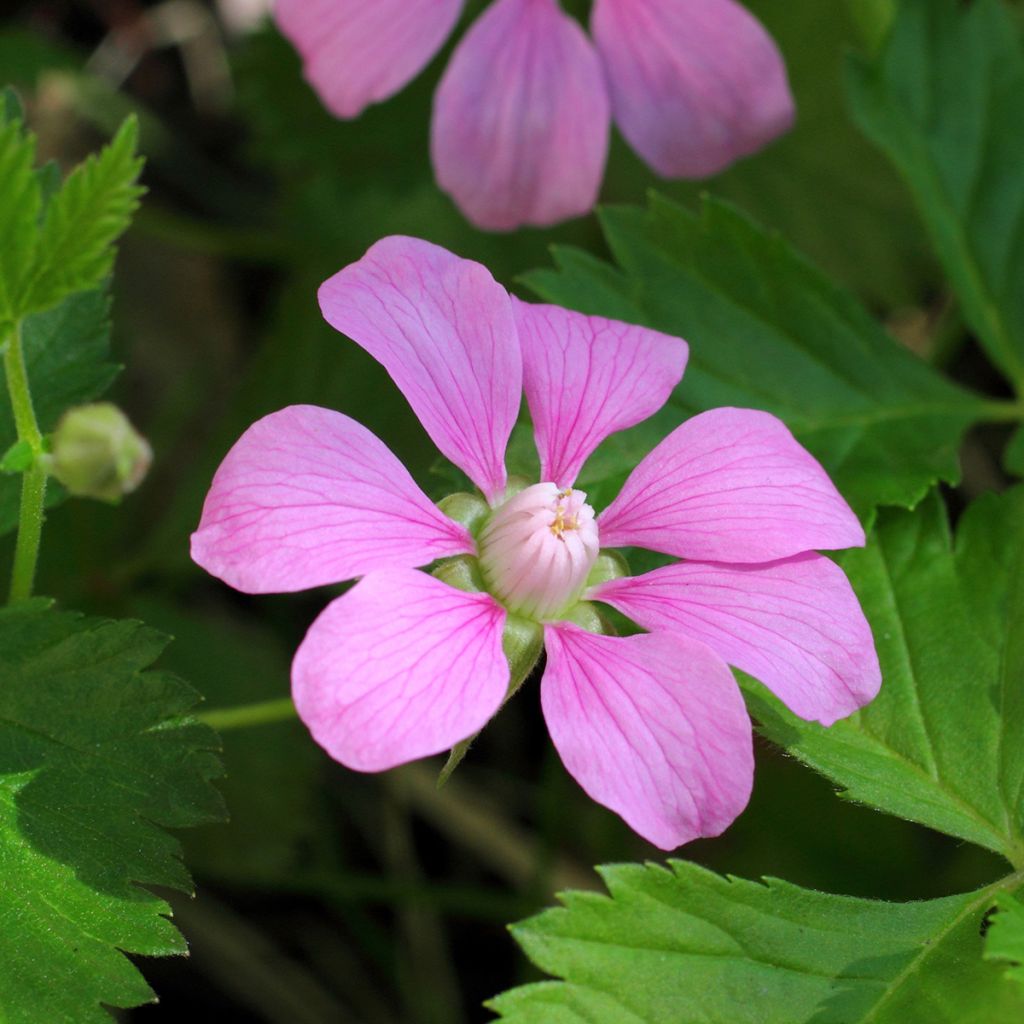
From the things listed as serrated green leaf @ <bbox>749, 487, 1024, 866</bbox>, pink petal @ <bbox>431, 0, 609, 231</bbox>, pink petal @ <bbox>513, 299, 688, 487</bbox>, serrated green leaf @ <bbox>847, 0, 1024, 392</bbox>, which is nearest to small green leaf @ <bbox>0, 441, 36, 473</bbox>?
pink petal @ <bbox>513, 299, 688, 487</bbox>

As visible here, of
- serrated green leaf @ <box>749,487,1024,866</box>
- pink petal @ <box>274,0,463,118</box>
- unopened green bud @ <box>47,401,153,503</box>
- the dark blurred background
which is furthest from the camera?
the dark blurred background

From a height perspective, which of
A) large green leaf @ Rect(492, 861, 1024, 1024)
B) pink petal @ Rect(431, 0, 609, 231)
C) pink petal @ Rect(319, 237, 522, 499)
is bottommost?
large green leaf @ Rect(492, 861, 1024, 1024)

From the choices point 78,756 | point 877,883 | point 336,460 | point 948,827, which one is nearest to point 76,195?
point 336,460

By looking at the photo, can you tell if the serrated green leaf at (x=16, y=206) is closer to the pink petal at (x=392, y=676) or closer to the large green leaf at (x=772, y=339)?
the pink petal at (x=392, y=676)

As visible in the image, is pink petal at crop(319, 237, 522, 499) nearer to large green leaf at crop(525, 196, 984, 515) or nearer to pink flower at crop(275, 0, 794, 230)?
large green leaf at crop(525, 196, 984, 515)

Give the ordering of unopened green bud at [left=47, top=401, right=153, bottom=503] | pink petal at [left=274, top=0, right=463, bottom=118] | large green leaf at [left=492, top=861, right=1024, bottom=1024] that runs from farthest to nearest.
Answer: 1. pink petal at [left=274, top=0, right=463, bottom=118]
2. large green leaf at [left=492, top=861, right=1024, bottom=1024]
3. unopened green bud at [left=47, top=401, right=153, bottom=503]

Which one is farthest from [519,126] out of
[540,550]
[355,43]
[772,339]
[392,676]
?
[392,676]

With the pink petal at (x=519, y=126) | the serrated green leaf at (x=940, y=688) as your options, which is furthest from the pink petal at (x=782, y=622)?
the pink petal at (x=519, y=126)
